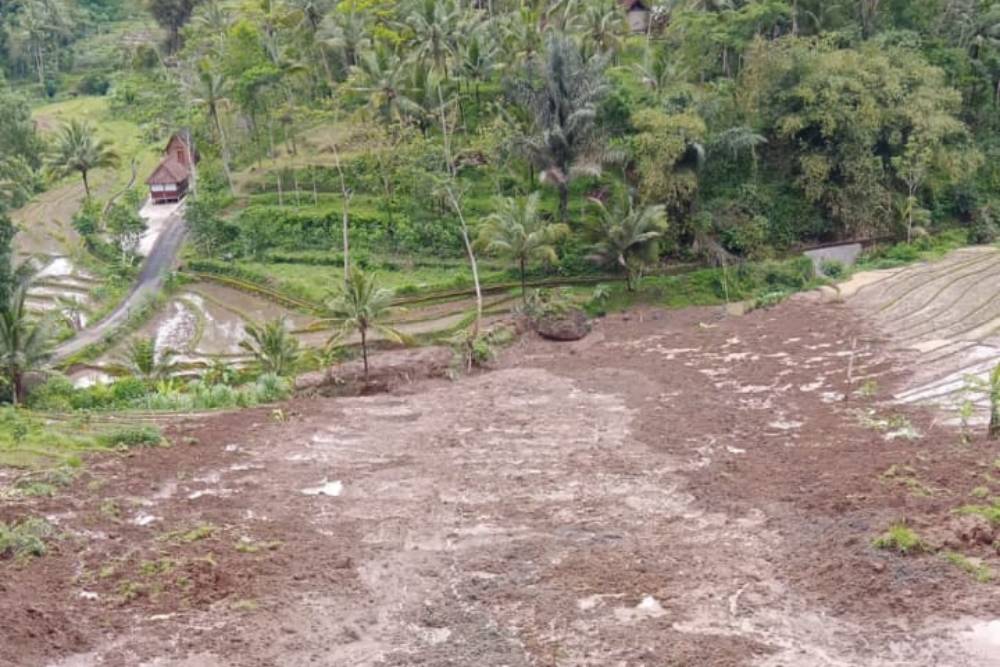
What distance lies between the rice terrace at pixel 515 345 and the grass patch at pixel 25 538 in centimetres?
6

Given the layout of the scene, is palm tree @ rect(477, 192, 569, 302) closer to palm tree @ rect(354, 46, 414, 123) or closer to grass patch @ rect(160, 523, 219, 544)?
palm tree @ rect(354, 46, 414, 123)

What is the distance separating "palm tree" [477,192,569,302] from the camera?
Result: 31125 millimetres

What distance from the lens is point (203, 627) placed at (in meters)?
12.0

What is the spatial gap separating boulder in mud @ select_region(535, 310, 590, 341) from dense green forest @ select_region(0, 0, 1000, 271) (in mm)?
3588

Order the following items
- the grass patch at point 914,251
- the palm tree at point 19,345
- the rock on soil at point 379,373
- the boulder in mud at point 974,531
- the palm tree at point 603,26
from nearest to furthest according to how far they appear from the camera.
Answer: the boulder in mud at point 974,531 → the palm tree at point 19,345 → the rock on soil at point 379,373 → the grass patch at point 914,251 → the palm tree at point 603,26

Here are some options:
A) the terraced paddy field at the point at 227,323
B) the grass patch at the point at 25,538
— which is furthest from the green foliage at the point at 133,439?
the terraced paddy field at the point at 227,323

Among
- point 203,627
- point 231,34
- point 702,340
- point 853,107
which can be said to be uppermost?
point 231,34

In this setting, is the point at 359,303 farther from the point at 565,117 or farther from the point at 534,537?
the point at 565,117

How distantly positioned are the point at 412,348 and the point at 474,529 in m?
14.8

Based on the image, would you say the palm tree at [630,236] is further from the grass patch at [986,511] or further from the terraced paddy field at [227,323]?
the grass patch at [986,511]

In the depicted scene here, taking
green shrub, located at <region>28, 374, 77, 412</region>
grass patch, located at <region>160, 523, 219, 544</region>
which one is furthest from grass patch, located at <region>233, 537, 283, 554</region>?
green shrub, located at <region>28, 374, 77, 412</region>

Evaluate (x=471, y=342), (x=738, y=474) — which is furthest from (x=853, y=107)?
(x=738, y=474)

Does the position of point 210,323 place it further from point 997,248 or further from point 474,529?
point 997,248

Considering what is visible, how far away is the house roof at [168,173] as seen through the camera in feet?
152
